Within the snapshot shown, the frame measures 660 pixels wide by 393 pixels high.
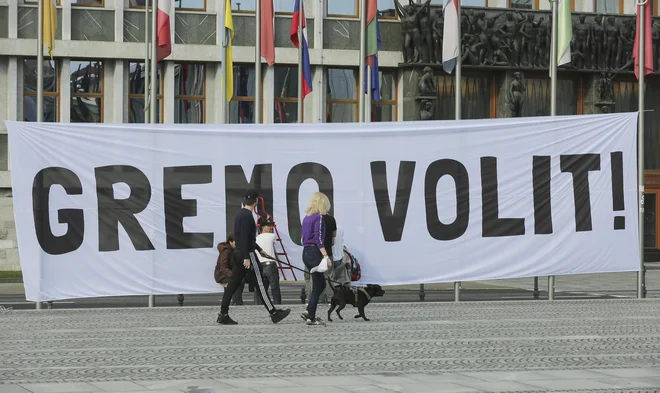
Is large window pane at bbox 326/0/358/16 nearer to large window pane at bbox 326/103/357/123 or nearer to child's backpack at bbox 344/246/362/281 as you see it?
large window pane at bbox 326/103/357/123

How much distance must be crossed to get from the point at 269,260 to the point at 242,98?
20.3 meters

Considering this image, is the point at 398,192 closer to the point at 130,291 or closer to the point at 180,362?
the point at 130,291

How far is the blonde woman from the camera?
671 inches

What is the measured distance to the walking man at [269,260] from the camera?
20.5 m

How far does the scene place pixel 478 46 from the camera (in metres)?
42.7

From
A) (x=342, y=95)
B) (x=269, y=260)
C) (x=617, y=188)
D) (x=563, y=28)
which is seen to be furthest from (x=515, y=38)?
(x=269, y=260)

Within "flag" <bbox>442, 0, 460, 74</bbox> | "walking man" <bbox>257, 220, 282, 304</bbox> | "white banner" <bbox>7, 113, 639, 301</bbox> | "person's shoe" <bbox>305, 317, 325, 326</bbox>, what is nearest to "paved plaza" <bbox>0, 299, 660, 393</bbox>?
"person's shoe" <bbox>305, 317, 325, 326</bbox>

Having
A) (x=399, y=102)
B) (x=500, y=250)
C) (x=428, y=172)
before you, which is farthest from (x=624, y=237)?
(x=399, y=102)

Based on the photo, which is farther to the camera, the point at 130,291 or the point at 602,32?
the point at 602,32

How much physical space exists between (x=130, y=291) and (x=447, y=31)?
8.28 m

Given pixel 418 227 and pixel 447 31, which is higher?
pixel 447 31

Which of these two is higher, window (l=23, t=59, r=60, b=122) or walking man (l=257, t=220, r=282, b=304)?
window (l=23, t=59, r=60, b=122)

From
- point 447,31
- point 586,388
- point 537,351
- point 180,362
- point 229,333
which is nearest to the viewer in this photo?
point 586,388

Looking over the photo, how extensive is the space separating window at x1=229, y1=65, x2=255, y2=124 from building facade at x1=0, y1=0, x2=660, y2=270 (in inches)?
1.7
